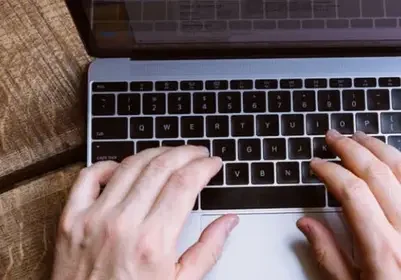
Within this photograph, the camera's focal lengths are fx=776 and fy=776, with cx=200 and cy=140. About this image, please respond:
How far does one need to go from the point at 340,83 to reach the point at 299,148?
79 mm

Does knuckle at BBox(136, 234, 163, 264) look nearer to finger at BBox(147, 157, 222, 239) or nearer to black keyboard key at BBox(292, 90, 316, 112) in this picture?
finger at BBox(147, 157, 222, 239)

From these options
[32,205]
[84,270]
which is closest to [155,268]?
[84,270]

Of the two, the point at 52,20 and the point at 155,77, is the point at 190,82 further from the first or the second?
the point at 52,20

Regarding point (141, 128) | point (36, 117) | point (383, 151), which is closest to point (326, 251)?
point (383, 151)

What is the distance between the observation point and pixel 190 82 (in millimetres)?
778

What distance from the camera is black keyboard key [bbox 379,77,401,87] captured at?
774mm

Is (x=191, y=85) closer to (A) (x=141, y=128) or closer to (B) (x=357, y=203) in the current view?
(A) (x=141, y=128)

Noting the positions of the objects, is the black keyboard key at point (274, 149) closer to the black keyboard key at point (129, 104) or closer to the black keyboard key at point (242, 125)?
the black keyboard key at point (242, 125)

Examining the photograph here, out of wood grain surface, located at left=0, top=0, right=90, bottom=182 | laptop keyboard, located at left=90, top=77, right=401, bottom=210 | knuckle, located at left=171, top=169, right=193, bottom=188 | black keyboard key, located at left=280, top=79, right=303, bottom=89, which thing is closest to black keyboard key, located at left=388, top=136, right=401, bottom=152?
laptop keyboard, located at left=90, top=77, right=401, bottom=210

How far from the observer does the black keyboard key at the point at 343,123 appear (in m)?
0.77

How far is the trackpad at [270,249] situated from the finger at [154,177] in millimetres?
63

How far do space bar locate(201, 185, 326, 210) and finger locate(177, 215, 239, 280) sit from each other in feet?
0.06

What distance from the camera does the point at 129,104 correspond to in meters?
0.77

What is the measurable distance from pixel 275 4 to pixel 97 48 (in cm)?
19
